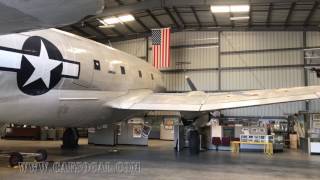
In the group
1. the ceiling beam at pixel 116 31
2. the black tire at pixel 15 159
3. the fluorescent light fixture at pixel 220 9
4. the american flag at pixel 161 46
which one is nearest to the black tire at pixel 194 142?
the black tire at pixel 15 159

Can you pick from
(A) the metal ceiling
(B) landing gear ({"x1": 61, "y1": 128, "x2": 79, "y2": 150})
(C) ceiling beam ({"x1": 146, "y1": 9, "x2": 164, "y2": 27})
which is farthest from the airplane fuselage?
(C) ceiling beam ({"x1": 146, "y1": 9, "x2": 164, "y2": 27})

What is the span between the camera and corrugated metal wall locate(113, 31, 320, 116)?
84.5 ft

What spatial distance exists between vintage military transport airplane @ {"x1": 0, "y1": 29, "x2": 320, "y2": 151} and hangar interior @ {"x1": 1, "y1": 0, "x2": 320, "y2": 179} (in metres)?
6.77

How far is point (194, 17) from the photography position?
26406 mm

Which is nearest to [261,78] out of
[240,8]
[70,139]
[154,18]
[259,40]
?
[259,40]

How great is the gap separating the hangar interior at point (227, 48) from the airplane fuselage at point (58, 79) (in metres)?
7.40

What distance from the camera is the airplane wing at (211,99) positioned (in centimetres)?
1132

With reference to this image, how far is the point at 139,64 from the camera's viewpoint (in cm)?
1638

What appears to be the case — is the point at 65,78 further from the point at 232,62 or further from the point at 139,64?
the point at 232,62

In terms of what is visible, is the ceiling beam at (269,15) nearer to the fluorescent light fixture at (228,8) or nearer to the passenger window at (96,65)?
the fluorescent light fixture at (228,8)

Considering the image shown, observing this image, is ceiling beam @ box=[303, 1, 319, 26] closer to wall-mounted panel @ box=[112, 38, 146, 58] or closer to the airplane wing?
the airplane wing

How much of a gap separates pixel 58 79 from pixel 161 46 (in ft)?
51.5

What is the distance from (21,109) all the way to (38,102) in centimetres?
50

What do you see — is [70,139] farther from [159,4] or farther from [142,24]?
[142,24]
